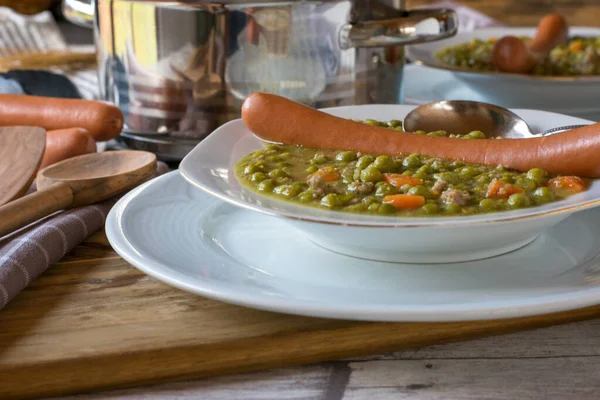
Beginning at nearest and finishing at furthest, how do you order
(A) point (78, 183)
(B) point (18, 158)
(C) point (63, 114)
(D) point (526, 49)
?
(A) point (78, 183)
(B) point (18, 158)
(C) point (63, 114)
(D) point (526, 49)

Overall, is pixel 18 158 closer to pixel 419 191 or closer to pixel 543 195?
pixel 419 191

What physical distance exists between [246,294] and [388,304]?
211mm

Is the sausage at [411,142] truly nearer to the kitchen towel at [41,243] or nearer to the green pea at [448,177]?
the green pea at [448,177]

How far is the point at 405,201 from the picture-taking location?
1320 mm

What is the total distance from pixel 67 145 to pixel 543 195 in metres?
1.22

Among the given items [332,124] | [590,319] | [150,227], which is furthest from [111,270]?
[590,319]

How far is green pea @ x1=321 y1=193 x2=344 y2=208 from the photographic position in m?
1.34

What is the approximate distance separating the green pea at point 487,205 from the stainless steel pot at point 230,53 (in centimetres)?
89

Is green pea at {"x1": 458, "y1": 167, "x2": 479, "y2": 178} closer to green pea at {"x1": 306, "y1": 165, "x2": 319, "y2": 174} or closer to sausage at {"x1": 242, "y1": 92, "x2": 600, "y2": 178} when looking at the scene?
sausage at {"x1": 242, "y1": 92, "x2": 600, "y2": 178}

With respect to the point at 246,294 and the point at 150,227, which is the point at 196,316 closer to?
the point at 246,294

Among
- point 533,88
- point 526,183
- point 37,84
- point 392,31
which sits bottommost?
point 37,84

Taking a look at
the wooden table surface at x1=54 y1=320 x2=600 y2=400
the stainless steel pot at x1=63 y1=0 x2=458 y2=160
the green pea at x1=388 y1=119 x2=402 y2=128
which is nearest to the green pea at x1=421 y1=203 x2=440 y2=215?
the wooden table surface at x1=54 y1=320 x2=600 y2=400

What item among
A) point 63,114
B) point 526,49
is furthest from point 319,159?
point 526,49

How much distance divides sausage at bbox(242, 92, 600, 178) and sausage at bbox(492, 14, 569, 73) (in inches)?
45.8
